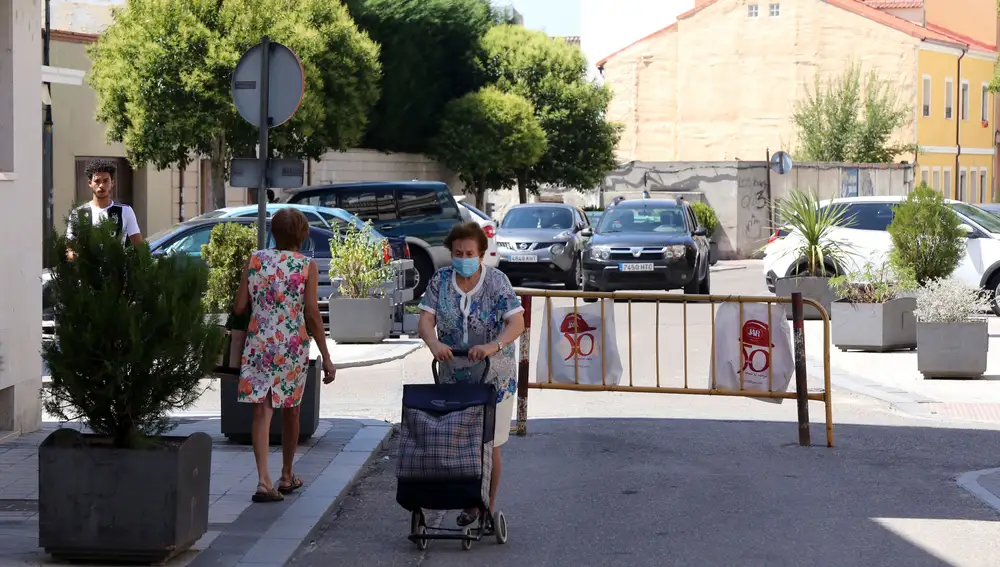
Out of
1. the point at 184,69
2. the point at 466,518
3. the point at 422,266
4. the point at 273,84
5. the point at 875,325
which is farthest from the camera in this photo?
the point at 184,69

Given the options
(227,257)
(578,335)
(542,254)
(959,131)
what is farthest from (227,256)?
(959,131)

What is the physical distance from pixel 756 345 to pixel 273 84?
3964mm

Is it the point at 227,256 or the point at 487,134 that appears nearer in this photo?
the point at 227,256

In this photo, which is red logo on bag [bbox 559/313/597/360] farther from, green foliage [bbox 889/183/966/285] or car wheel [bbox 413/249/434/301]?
car wheel [bbox 413/249/434/301]

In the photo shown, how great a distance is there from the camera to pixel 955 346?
44.8 feet

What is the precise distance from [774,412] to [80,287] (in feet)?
23.5

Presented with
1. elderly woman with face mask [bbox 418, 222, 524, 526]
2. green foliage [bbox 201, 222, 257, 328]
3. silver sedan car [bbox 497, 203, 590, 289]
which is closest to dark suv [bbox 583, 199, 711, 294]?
silver sedan car [bbox 497, 203, 590, 289]

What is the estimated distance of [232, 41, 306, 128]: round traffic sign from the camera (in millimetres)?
10602

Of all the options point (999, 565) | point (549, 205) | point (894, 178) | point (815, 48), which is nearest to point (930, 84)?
point (815, 48)

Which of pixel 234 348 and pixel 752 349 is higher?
pixel 234 348

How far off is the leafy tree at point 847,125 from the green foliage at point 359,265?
3489cm

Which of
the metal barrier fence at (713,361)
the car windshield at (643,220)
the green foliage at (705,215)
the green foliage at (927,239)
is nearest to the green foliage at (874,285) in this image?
the green foliage at (927,239)

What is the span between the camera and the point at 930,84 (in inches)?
2173

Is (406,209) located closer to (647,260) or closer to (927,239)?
(647,260)
